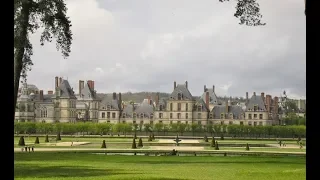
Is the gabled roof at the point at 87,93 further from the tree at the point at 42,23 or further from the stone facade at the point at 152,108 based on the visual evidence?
the tree at the point at 42,23

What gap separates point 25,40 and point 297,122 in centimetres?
2695

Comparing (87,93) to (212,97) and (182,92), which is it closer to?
(182,92)

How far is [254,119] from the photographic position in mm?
36312

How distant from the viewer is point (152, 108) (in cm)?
3781

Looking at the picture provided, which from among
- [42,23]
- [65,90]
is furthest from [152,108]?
[42,23]

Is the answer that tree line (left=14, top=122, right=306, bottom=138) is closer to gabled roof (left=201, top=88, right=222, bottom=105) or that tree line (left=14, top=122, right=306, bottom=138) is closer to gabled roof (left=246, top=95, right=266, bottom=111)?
gabled roof (left=246, top=95, right=266, bottom=111)

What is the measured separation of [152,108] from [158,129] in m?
6.69

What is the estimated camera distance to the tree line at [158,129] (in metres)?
28.4

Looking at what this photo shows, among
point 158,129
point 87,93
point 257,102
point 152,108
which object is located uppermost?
point 87,93

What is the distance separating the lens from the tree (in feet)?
20.1
